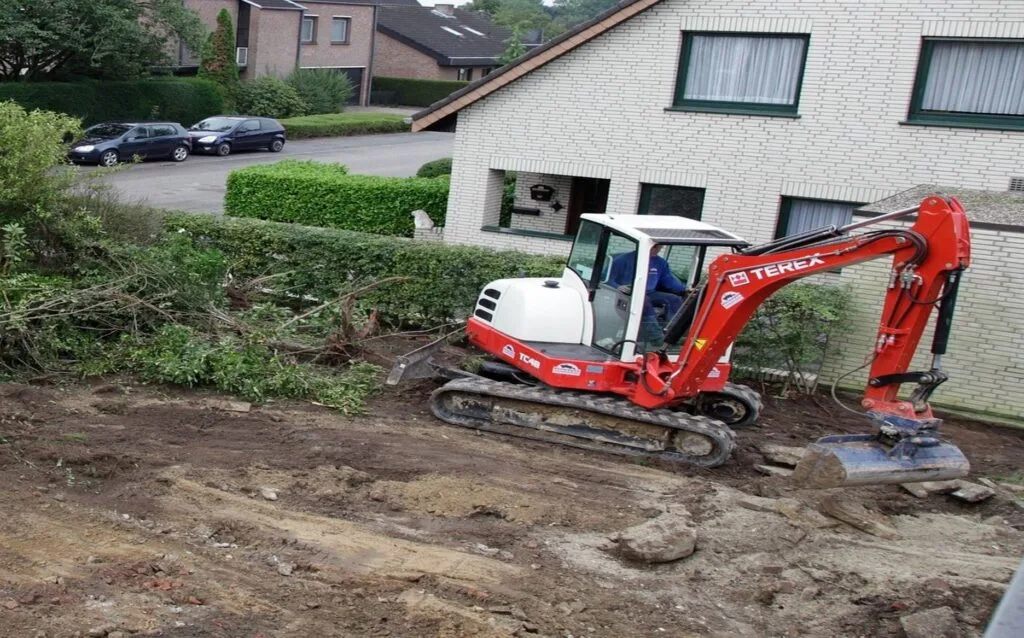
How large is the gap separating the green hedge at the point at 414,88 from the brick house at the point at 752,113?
38.5 metres

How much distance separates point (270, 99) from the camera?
154 feet

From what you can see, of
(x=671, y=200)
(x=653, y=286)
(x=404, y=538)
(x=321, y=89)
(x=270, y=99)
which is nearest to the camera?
(x=404, y=538)

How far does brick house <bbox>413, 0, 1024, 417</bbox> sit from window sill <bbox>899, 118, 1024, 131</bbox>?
0.03 m

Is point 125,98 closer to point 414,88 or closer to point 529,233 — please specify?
point 414,88

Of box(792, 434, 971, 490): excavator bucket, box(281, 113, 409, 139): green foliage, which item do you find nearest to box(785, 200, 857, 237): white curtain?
box(792, 434, 971, 490): excavator bucket

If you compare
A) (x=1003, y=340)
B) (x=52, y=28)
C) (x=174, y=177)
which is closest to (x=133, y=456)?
(x=1003, y=340)

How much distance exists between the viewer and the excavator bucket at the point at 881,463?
8.57m

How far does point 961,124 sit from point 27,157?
13187 millimetres

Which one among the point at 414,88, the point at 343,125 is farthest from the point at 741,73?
the point at 414,88

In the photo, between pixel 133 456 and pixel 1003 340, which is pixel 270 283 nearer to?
pixel 133 456

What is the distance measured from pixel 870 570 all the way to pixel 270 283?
9.95 m

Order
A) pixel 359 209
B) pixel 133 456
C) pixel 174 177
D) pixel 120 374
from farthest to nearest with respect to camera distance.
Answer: pixel 174 177 → pixel 359 209 → pixel 120 374 → pixel 133 456

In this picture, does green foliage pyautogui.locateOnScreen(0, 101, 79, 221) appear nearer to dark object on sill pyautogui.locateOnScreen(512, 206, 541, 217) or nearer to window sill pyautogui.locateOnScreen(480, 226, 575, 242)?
window sill pyautogui.locateOnScreen(480, 226, 575, 242)

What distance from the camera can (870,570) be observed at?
26.0 ft
